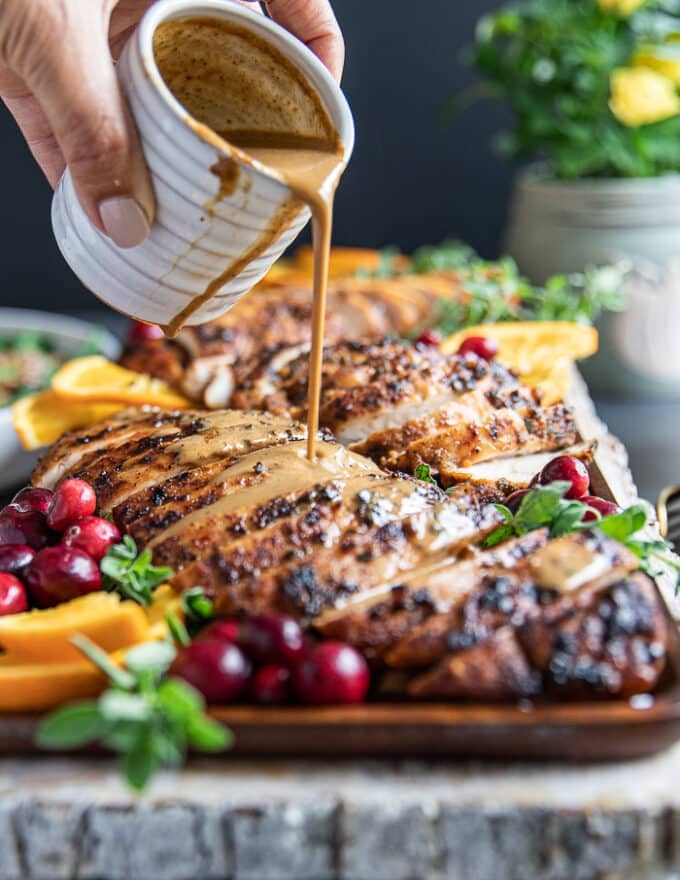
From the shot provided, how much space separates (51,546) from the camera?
2547 millimetres

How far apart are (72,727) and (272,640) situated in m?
0.41

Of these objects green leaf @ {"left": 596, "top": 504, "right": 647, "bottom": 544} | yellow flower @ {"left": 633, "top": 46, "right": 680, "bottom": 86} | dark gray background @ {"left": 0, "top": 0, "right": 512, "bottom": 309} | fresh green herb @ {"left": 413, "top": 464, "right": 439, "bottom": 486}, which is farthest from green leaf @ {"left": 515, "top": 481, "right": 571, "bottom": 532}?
dark gray background @ {"left": 0, "top": 0, "right": 512, "bottom": 309}

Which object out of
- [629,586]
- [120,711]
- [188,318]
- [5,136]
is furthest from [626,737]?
[5,136]

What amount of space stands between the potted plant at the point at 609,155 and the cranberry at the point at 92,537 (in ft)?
9.41

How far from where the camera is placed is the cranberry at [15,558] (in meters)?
2.34

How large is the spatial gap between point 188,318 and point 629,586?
1296 millimetres

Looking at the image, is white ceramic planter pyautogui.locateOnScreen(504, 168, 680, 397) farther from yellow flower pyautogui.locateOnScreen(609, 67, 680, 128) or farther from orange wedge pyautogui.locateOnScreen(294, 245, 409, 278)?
orange wedge pyautogui.locateOnScreen(294, 245, 409, 278)

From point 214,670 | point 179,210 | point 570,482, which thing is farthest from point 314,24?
point 214,670

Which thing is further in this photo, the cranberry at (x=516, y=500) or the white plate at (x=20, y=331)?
the white plate at (x=20, y=331)

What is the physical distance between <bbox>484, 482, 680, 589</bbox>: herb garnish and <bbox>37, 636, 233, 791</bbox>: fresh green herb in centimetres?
83

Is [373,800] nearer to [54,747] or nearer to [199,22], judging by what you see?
[54,747]

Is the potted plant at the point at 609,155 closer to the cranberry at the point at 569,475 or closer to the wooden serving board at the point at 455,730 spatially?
the cranberry at the point at 569,475

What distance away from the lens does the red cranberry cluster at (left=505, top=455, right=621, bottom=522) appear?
98.8 inches

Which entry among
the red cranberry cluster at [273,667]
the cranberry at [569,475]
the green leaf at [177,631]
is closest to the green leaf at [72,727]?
the red cranberry cluster at [273,667]
